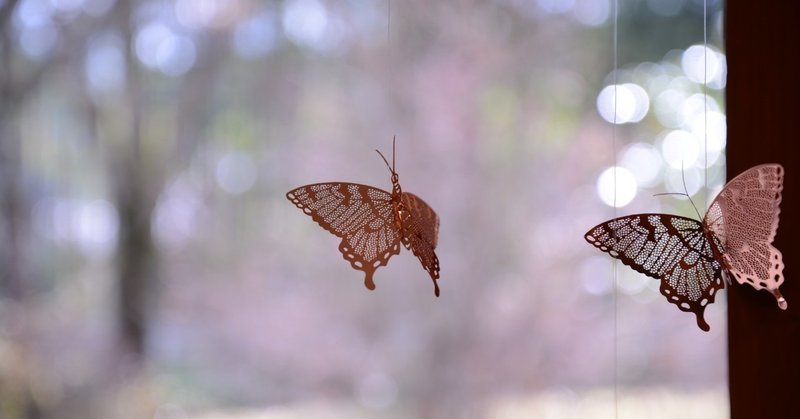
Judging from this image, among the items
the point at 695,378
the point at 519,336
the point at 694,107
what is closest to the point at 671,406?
the point at 695,378

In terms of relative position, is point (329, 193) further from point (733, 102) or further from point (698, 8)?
point (698, 8)

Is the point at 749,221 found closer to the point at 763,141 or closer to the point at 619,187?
the point at 763,141

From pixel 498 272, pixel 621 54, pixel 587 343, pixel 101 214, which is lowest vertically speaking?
pixel 587 343

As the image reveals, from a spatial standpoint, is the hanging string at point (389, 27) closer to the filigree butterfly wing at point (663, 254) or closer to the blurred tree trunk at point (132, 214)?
the blurred tree trunk at point (132, 214)

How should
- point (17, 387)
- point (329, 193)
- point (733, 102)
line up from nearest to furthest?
point (329, 193)
point (733, 102)
point (17, 387)

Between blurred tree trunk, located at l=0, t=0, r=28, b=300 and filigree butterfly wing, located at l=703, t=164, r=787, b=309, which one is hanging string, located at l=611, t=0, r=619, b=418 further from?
blurred tree trunk, located at l=0, t=0, r=28, b=300
